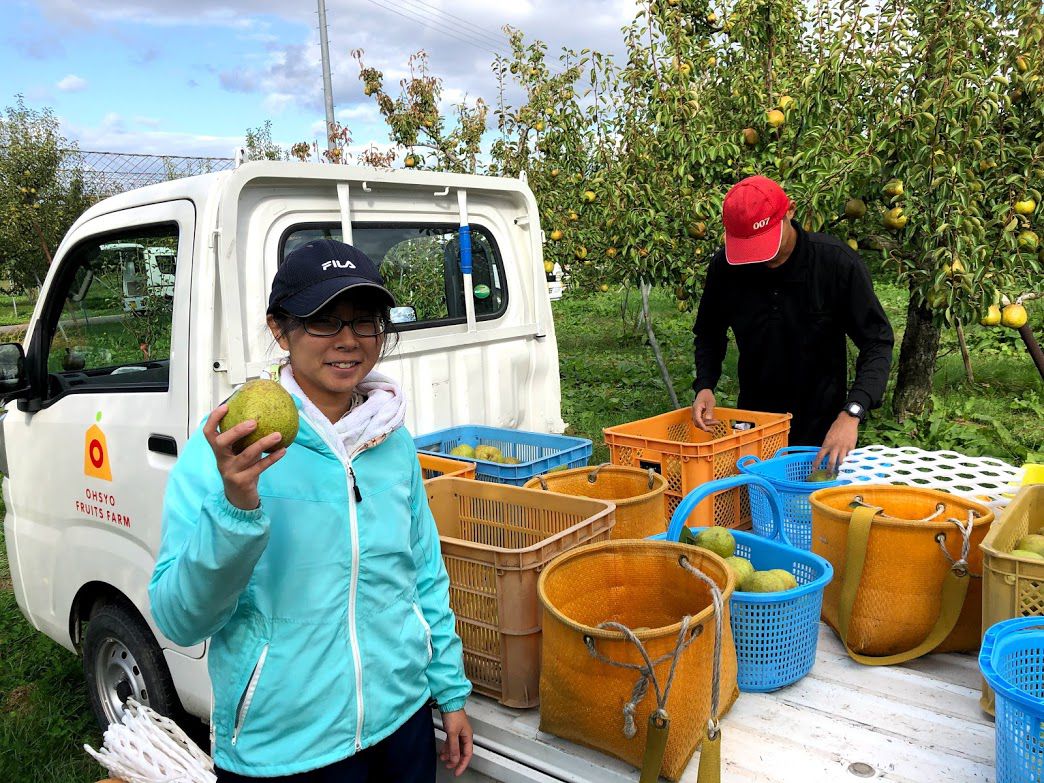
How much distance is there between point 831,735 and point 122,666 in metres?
2.68

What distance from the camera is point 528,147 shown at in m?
8.73

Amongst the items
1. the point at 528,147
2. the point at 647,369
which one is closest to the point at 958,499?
the point at 528,147

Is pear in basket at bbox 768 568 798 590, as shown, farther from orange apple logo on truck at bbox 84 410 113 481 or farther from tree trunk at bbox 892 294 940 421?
tree trunk at bbox 892 294 940 421

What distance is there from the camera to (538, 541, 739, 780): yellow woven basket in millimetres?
1619

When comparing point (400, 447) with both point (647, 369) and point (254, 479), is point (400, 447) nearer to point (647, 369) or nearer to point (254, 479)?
point (254, 479)

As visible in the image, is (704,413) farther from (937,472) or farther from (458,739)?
(458,739)

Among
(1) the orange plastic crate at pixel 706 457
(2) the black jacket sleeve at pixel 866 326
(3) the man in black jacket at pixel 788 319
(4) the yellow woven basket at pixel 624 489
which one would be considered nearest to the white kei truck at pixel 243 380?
(4) the yellow woven basket at pixel 624 489

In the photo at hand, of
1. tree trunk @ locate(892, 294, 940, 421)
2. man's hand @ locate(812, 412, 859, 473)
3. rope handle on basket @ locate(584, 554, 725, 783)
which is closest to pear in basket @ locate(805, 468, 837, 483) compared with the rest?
man's hand @ locate(812, 412, 859, 473)

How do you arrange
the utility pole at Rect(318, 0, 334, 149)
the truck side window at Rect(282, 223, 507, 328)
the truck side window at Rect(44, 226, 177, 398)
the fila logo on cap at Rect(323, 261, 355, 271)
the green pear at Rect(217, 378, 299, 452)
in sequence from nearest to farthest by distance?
1. the green pear at Rect(217, 378, 299, 452)
2. the fila logo on cap at Rect(323, 261, 355, 271)
3. the truck side window at Rect(44, 226, 177, 398)
4. the truck side window at Rect(282, 223, 507, 328)
5. the utility pole at Rect(318, 0, 334, 149)

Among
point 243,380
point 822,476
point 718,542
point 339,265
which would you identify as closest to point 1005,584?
point 718,542

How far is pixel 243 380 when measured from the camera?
8.22 feet

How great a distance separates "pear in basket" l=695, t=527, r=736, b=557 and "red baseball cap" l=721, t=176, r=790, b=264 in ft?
4.97

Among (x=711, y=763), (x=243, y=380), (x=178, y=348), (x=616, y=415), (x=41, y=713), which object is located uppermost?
(x=178, y=348)

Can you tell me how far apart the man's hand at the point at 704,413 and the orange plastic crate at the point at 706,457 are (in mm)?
162
